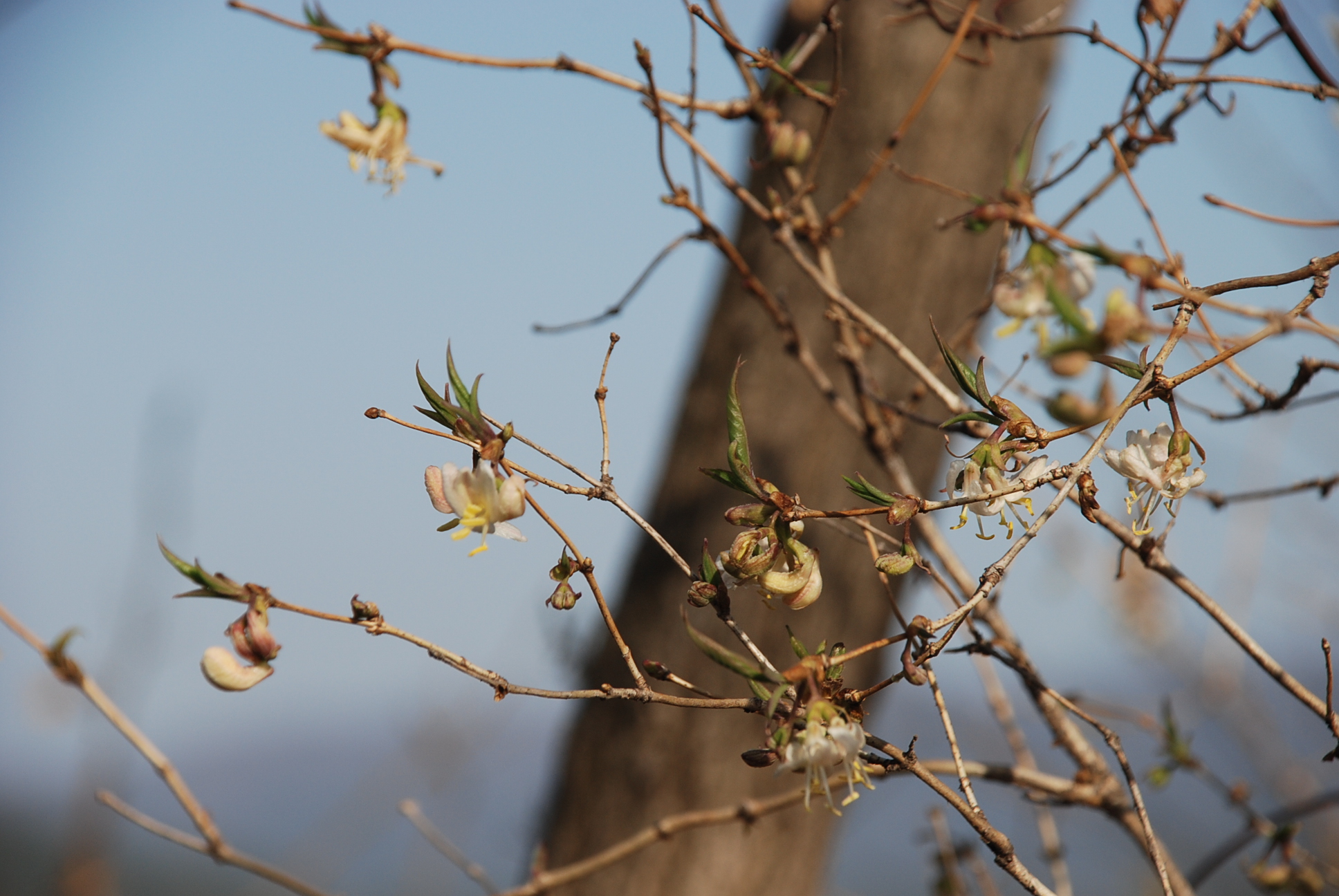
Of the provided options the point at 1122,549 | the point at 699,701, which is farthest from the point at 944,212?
the point at 699,701

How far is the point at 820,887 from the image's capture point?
1670 millimetres

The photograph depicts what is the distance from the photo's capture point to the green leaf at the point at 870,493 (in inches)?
20.3

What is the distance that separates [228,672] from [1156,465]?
58 centimetres

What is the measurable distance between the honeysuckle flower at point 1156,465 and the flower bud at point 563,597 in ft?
1.14

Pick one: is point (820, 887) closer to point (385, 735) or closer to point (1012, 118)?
point (1012, 118)

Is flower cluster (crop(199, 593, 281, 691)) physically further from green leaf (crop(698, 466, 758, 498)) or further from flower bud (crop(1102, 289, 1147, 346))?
flower bud (crop(1102, 289, 1147, 346))

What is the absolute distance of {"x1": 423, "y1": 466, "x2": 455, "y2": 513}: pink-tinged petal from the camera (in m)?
0.54

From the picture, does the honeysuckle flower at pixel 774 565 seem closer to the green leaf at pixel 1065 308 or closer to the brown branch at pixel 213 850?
the green leaf at pixel 1065 308

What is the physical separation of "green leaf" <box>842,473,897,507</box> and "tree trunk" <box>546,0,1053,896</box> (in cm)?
99

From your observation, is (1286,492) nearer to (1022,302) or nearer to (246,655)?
(1022,302)

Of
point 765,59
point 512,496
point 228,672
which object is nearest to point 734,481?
point 512,496

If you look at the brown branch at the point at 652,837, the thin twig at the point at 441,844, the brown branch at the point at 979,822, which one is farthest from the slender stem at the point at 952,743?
the thin twig at the point at 441,844

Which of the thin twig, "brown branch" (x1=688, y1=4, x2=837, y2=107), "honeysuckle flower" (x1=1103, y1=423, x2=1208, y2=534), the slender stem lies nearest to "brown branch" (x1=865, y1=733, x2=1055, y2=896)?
the slender stem

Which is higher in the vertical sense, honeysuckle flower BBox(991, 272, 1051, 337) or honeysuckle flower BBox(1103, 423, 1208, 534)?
honeysuckle flower BBox(991, 272, 1051, 337)
